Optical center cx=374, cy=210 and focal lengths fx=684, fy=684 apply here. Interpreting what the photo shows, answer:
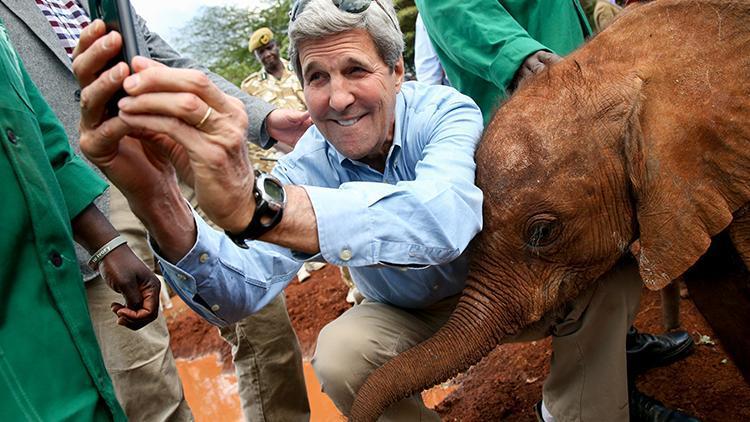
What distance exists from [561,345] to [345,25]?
5.14ft

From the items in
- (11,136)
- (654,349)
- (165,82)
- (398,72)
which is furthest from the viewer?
(654,349)

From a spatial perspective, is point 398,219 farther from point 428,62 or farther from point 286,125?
point 428,62

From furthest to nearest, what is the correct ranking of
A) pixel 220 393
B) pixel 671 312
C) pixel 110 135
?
pixel 220 393 → pixel 671 312 → pixel 110 135

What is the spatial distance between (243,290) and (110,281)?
19.6 inches

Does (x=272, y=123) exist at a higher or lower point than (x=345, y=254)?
lower

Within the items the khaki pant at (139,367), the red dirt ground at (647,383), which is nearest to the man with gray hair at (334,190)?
the red dirt ground at (647,383)

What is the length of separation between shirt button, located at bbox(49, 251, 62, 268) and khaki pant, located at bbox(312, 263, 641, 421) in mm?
1098

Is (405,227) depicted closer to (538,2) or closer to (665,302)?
(538,2)

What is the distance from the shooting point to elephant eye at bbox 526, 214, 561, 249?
A: 246cm

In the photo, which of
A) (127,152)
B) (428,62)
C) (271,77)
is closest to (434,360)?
(127,152)

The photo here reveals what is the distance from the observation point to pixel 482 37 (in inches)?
131

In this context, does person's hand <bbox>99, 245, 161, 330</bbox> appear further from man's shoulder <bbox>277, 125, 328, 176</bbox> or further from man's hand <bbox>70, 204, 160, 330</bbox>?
man's shoulder <bbox>277, 125, 328, 176</bbox>

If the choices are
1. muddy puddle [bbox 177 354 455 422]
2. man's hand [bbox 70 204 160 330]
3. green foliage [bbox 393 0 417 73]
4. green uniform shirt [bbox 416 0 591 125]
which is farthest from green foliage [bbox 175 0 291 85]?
man's hand [bbox 70 204 160 330]

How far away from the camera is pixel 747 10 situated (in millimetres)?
2420
